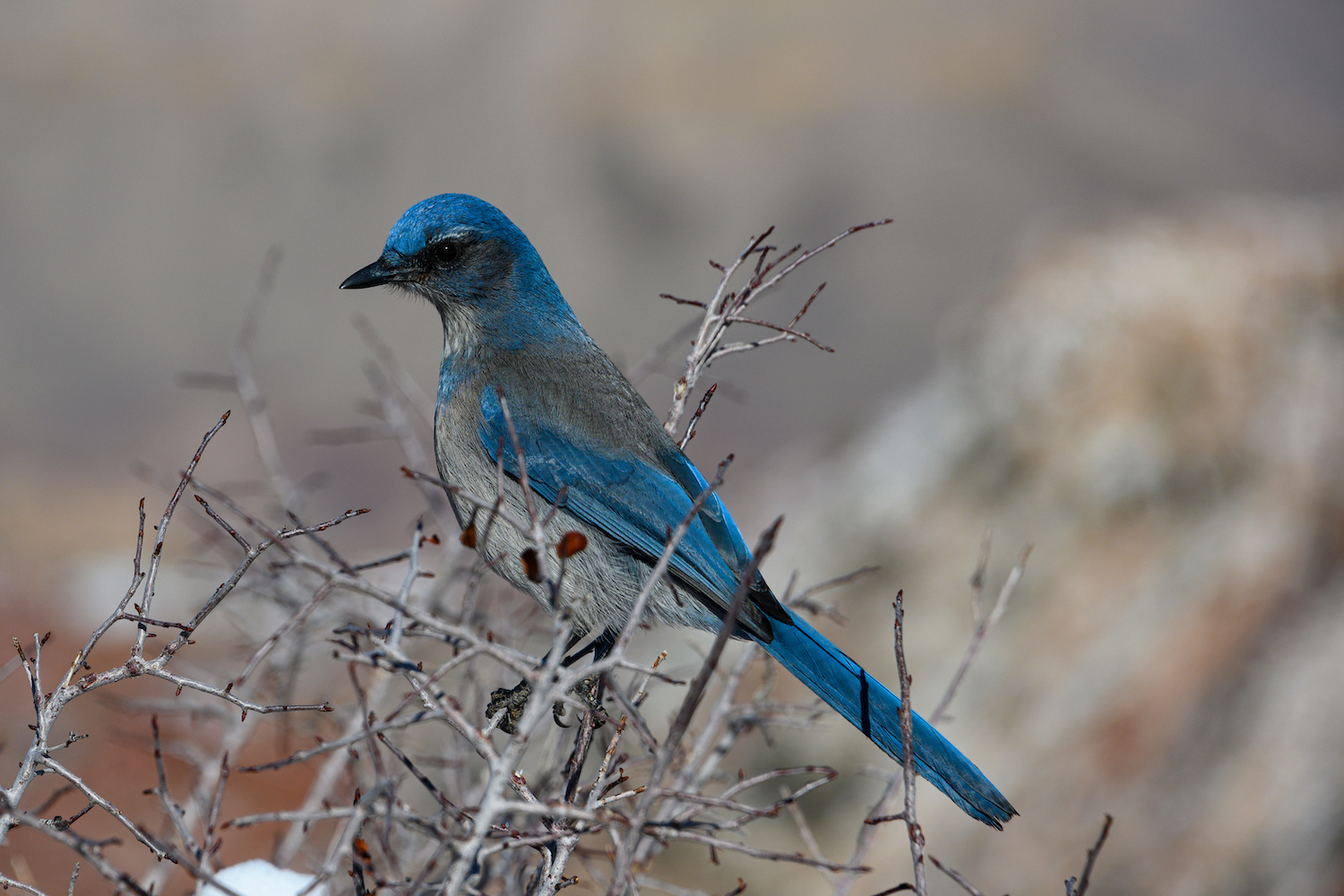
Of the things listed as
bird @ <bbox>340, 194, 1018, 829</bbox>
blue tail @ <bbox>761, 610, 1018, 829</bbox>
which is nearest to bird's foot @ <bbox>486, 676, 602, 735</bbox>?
bird @ <bbox>340, 194, 1018, 829</bbox>

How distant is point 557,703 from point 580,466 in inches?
28.2

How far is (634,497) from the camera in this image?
2959 millimetres

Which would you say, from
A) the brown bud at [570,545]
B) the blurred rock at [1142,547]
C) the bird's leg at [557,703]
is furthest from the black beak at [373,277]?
the blurred rock at [1142,547]

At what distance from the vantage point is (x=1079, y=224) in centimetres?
779

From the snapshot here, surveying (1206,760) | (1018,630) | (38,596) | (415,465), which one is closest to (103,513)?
(38,596)

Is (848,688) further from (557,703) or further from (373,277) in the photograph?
(373,277)

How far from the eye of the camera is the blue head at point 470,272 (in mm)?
3389

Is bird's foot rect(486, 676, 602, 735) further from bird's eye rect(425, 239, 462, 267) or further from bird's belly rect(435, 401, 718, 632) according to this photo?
bird's eye rect(425, 239, 462, 267)

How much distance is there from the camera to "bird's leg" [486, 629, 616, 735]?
282 centimetres

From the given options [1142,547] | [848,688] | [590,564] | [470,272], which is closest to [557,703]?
[590,564]

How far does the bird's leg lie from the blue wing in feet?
1.18

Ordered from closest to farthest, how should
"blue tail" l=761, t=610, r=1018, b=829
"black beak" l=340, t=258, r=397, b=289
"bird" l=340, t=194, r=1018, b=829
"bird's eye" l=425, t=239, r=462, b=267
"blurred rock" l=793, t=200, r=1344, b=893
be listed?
1. "blue tail" l=761, t=610, r=1018, b=829
2. "bird" l=340, t=194, r=1018, b=829
3. "black beak" l=340, t=258, r=397, b=289
4. "bird's eye" l=425, t=239, r=462, b=267
5. "blurred rock" l=793, t=200, r=1344, b=893

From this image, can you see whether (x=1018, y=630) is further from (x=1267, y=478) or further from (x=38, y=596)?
(x=38, y=596)

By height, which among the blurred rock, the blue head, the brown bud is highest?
the blurred rock
